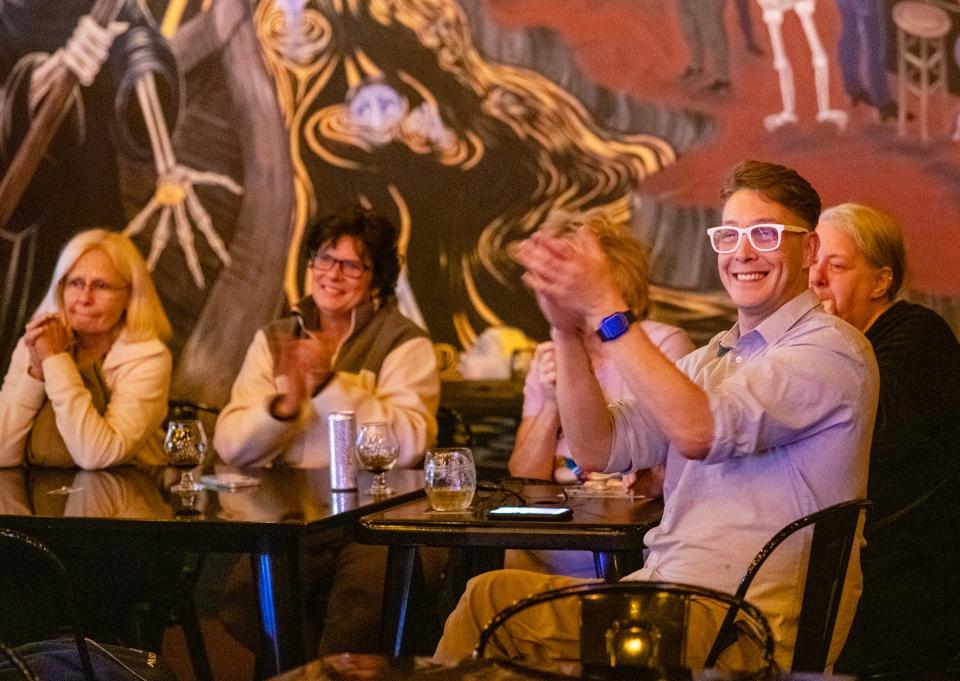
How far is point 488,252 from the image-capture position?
484 centimetres

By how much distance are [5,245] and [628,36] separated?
2671 mm

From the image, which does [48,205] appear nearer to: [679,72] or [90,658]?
[679,72]

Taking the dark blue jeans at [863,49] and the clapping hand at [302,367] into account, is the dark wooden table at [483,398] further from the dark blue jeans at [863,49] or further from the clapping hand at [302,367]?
the dark blue jeans at [863,49]

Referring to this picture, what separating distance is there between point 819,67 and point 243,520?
2.66 metres

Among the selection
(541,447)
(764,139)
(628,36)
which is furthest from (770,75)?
(541,447)

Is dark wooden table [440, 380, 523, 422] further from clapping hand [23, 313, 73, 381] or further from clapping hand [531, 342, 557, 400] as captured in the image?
clapping hand [23, 313, 73, 381]

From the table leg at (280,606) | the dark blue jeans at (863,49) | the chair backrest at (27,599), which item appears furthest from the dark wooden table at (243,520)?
the dark blue jeans at (863,49)

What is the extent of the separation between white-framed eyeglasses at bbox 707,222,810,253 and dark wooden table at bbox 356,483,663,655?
2.02 feet

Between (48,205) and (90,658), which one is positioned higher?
(48,205)

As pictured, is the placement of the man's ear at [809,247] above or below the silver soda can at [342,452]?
above

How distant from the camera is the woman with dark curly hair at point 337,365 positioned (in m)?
3.92

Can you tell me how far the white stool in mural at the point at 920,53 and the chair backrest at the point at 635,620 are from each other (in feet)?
9.89

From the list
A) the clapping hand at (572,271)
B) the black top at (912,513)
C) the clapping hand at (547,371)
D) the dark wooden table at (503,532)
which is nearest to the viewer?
the clapping hand at (572,271)

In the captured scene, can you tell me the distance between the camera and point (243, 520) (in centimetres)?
286
